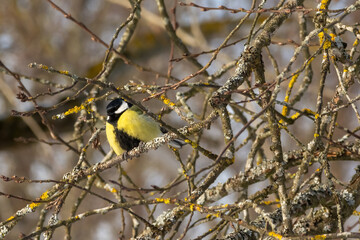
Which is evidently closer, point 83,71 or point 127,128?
point 127,128

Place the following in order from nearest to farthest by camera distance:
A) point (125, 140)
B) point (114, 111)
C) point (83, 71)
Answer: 1. point (125, 140)
2. point (114, 111)
3. point (83, 71)

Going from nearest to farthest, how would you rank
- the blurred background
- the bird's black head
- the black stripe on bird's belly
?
the black stripe on bird's belly, the bird's black head, the blurred background

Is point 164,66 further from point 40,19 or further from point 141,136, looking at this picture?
point 141,136

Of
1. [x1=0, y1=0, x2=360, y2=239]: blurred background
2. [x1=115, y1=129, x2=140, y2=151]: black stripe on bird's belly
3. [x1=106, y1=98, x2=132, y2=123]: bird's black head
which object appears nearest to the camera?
[x1=115, y1=129, x2=140, y2=151]: black stripe on bird's belly

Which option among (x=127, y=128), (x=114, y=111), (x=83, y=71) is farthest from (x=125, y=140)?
(x=83, y=71)

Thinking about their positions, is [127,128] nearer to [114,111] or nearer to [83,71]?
[114,111]

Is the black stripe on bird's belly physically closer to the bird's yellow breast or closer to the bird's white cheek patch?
the bird's yellow breast

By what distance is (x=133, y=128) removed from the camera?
3.40 metres

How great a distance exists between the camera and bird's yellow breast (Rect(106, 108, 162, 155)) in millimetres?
3404

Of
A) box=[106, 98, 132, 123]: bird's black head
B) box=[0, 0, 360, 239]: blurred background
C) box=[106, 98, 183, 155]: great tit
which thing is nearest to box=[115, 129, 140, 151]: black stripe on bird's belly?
box=[106, 98, 183, 155]: great tit

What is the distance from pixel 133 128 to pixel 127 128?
48 millimetres

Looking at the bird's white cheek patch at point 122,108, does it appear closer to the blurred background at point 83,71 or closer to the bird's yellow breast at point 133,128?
the bird's yellow breast at point 133,128

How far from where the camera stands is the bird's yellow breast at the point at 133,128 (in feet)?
11.2

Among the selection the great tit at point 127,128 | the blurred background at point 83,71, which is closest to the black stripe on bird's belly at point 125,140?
the great tit at point 127,128
